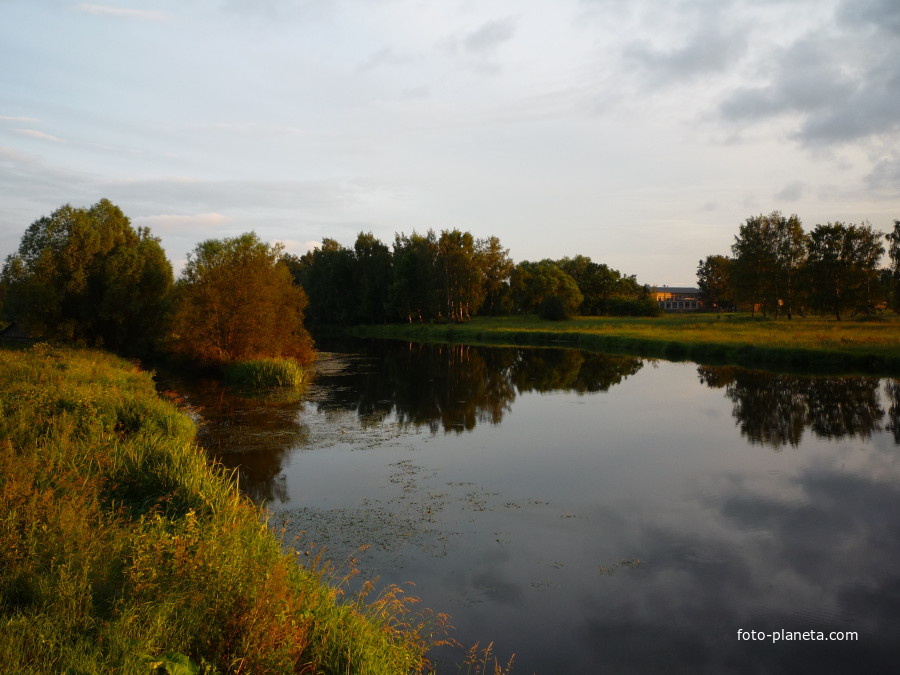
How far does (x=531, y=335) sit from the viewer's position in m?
58.7

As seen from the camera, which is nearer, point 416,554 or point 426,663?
point 426,663

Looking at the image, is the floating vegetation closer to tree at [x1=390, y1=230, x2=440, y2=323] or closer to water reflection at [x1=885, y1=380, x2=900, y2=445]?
water reflection at [x1=885, y1=380, x2=900, y2=445]

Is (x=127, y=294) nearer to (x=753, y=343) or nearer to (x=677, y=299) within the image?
(x=753, y=343)

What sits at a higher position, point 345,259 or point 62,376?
point 345,259

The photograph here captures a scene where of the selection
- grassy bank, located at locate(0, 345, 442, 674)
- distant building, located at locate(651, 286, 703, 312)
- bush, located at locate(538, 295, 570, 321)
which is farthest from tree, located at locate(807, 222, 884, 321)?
distant building, located at locate(651, 286, 703, 312)


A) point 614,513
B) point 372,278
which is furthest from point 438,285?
point 614,513

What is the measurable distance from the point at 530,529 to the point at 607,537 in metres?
1.28

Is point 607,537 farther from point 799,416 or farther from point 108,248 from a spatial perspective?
point 108,248

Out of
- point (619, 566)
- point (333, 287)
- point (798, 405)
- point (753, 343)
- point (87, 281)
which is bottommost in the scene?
point (619, 566)

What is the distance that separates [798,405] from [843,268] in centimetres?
4226

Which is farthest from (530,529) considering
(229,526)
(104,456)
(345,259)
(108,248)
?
(345,259)

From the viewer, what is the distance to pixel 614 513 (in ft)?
37.5

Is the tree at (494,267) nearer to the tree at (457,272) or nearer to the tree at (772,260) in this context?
the tree at (457,272)

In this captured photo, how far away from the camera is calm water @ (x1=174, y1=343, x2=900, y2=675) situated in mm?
7320
